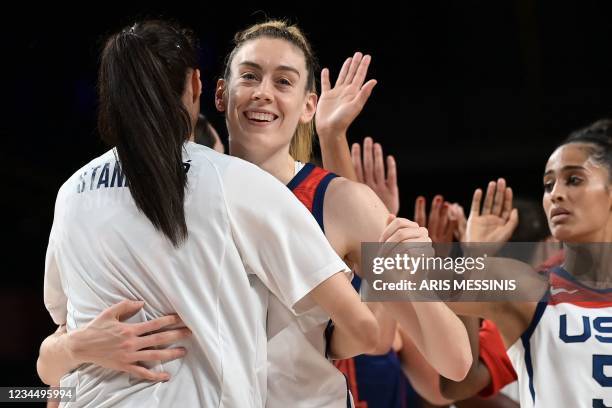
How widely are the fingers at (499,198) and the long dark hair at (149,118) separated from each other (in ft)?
5.75

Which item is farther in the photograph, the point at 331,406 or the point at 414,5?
the point at 414,5

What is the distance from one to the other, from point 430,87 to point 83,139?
3034 millimetres

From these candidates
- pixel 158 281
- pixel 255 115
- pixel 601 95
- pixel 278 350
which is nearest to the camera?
pixel 158 281

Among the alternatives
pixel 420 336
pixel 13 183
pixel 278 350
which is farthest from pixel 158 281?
pixel 13 183

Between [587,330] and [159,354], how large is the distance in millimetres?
1441

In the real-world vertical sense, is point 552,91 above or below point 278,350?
above

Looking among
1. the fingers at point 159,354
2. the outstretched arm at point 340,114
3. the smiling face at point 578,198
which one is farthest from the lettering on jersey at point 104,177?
the smiling face at point 578,198

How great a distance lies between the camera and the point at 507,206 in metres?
3.41

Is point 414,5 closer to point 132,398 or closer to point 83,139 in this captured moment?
point 83,139

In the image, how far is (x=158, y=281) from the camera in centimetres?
179

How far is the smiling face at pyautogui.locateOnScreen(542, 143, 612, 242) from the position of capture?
290cm

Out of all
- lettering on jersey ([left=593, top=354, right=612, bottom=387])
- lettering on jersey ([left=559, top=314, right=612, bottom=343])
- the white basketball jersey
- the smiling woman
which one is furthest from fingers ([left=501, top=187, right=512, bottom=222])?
the smiling woman

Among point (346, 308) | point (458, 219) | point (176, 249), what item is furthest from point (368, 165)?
point (176, 249)

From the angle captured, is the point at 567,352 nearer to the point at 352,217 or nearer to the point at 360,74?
the point at 352,217
